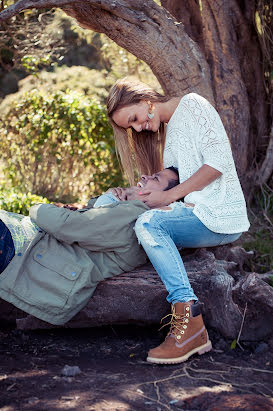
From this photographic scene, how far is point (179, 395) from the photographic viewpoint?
2797mm

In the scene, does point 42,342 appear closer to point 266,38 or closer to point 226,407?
point 226,407

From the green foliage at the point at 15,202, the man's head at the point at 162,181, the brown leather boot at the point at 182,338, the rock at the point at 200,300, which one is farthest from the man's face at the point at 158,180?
the green foliage at the point at 15,202

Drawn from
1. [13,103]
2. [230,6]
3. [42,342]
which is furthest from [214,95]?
[13,103]

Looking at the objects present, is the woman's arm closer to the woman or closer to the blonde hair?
the woman

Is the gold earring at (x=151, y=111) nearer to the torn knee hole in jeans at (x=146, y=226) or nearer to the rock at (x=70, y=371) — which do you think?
the torn knee hole in jeans at (x=146, y=226)

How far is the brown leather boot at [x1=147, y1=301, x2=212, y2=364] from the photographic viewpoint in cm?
316

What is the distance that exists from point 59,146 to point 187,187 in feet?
14.7

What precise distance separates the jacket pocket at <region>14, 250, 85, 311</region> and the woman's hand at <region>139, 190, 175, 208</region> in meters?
0.66

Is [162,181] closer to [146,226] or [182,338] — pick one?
[146,226]

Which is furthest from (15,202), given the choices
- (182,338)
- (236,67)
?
(182,338)

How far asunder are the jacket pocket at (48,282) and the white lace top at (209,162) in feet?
2.77

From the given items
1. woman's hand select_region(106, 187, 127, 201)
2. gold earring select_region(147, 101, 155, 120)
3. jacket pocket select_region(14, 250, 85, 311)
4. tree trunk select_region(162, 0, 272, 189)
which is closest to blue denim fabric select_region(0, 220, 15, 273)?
jacket pocket select_region(14, 250, 85, 311)

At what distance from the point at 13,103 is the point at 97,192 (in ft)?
5.59

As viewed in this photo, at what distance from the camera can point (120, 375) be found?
9.98 feet
